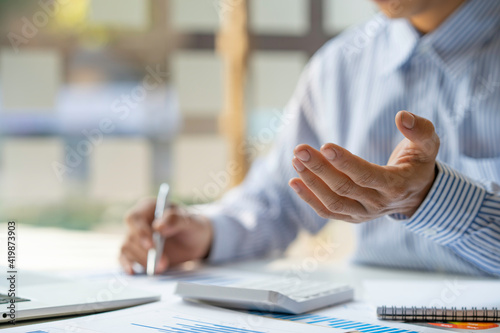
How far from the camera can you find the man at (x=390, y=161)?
0.63 metres

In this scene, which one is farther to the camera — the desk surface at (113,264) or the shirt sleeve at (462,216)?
the desk surface at (113,264)

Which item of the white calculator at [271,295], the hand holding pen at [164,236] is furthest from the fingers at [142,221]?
the white calculator at [271,295]

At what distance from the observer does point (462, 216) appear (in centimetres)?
74

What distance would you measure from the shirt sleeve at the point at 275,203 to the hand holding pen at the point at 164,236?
8 centimetres

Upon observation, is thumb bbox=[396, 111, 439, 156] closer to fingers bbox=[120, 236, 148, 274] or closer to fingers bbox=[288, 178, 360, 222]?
fingers bbox=[288, 178, 360, 222]

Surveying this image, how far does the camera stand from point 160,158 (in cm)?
260

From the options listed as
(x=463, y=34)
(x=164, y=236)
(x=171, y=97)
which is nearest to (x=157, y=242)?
(x=164, y=236)

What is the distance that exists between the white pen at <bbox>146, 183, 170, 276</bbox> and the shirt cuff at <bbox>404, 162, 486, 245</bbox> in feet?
1.44

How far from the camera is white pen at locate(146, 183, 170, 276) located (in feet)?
3.15

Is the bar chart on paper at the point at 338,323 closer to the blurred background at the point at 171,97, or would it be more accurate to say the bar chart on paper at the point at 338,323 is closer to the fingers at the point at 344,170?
the fingers at the point at 344,170

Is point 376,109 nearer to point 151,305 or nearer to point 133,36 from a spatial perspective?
point 151,305

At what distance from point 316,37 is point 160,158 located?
89 centimetres

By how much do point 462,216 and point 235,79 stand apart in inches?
72.7

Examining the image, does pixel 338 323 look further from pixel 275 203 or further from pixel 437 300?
pixel 275 203
